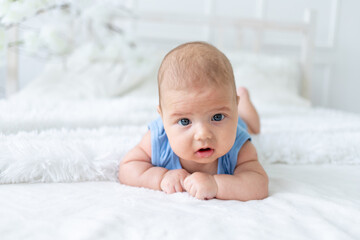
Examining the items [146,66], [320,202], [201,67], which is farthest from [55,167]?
[146,66]

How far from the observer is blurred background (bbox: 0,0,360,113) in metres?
2.10

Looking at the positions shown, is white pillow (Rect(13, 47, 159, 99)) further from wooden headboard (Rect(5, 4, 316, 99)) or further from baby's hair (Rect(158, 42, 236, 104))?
baby's hair (Rect(158, 42, 236, 104))

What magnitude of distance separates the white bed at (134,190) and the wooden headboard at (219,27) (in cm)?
95

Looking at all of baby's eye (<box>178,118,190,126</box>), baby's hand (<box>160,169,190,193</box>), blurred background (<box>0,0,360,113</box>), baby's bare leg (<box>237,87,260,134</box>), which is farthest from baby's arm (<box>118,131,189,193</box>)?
blurred background (<box>0,0,360,113</box>)

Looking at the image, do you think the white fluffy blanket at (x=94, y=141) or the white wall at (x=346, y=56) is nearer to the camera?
the white fluffy blanket at (x=94, y=141)

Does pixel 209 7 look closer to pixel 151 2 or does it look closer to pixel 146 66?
pixel 151 2

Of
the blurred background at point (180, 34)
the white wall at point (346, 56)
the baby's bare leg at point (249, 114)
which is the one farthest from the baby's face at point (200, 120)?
the white wall at point (346, 56)

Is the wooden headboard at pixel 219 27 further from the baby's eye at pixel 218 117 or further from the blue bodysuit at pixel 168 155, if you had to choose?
the baby's eye at pixel 218 117

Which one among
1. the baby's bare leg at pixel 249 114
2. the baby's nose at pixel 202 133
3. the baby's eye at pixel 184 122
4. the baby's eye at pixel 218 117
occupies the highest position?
the baby's eye at pixel 218 117

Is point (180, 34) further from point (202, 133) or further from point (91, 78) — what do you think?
point (202, 133)

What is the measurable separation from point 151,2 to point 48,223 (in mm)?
2419

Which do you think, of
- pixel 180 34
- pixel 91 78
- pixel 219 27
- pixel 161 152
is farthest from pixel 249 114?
pixel 180 34

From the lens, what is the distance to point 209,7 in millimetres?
2781

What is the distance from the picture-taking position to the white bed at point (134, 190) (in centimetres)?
49
